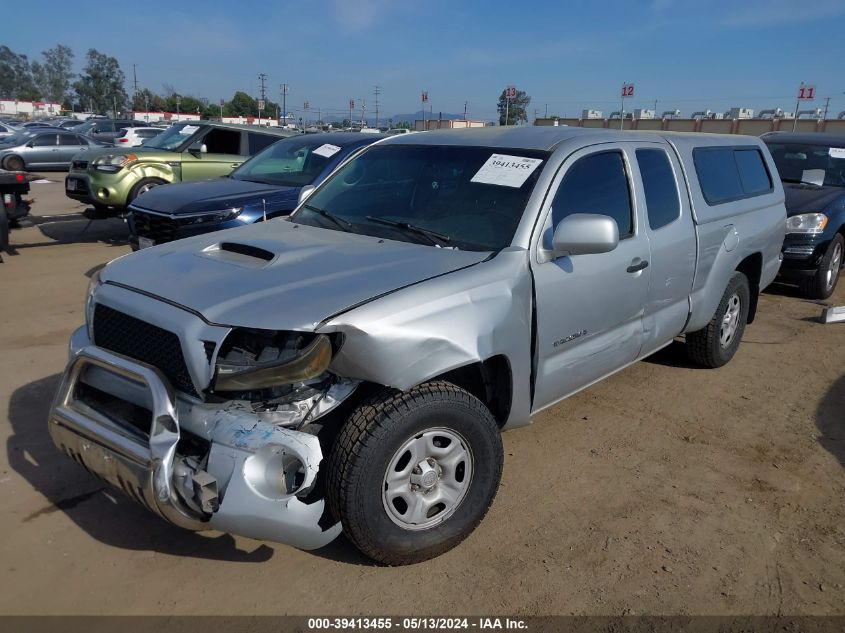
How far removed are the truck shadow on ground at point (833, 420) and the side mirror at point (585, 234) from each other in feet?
7.22

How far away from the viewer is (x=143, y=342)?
2754 mm

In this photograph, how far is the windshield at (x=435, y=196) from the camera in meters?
3.38

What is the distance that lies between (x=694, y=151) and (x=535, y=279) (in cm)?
227

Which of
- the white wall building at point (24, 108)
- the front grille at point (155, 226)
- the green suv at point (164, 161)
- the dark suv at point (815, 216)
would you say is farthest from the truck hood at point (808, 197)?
the white wall building at point (24, 108)

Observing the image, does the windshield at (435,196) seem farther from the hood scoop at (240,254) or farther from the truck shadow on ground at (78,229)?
the truck shadow on ground at (78,229)

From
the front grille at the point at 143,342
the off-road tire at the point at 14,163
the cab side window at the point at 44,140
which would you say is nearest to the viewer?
the front grille at the point at 143,342

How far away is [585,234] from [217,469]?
1.91 metres

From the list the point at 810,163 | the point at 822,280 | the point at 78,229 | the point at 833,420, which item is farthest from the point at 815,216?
the point at 78,229

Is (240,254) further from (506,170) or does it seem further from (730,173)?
(730,173)

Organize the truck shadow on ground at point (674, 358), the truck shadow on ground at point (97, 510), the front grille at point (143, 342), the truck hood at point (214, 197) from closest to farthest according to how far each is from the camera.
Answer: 1. the front grille at point (143, 342)
2. the truck shadow on ground at point (97, 510)
3. the truck shadow on ground at point (674, 358)
4. the truck hood at point (214, 197)

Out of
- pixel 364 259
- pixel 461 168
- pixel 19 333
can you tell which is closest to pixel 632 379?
pixel 461 168

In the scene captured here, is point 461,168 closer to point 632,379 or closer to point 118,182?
point 632,379

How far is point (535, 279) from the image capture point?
3.20 meters

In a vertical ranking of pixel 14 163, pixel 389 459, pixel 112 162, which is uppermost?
pixel 112 162
